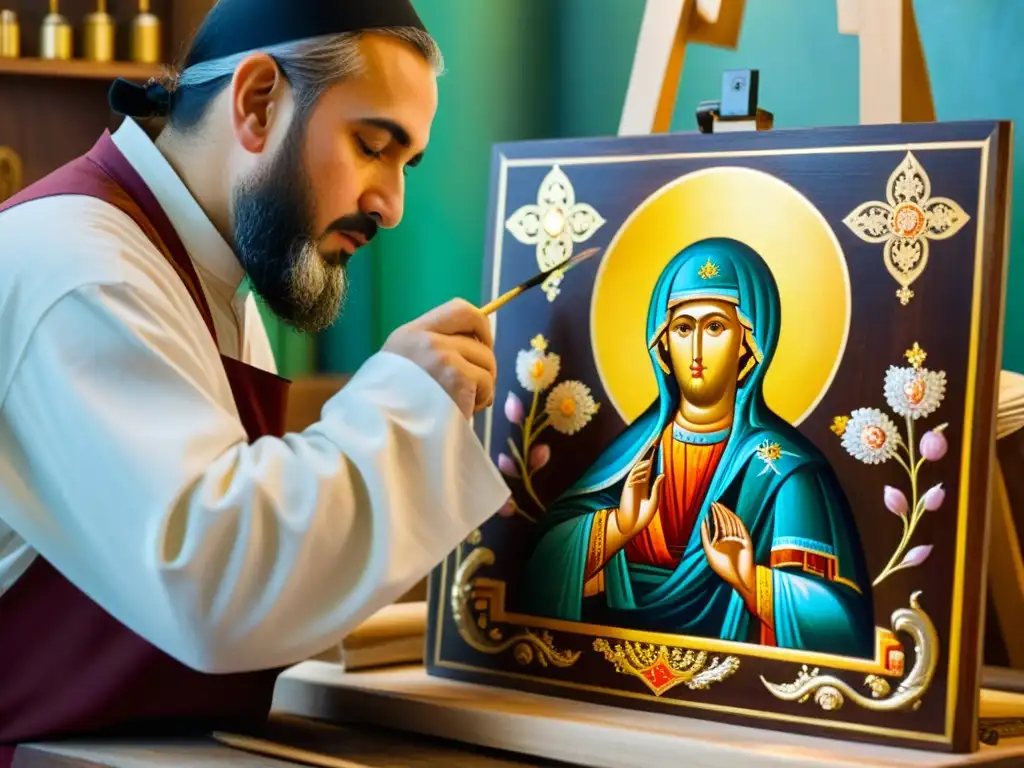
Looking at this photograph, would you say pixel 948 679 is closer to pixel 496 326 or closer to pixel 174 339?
pixel 496 326

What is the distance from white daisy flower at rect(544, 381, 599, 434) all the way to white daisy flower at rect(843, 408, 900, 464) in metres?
0.26

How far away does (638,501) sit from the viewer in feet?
4.34

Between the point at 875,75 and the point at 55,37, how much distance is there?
68.8 inches

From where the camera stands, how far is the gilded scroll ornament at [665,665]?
1.26 m

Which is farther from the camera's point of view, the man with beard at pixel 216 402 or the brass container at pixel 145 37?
the brass container at pixel 145 37

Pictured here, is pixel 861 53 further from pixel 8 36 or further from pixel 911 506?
pixel 8 36

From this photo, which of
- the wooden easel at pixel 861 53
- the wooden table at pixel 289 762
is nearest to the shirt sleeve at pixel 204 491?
the wooden table at pixel 289 762

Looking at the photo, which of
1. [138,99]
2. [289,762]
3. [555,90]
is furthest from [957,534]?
[555,90]

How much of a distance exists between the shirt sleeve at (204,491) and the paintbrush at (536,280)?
19 cm

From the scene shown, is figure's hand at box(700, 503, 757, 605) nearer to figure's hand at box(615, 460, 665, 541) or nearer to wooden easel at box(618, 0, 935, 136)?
figure's hand at box(615, 460, 665, 541)

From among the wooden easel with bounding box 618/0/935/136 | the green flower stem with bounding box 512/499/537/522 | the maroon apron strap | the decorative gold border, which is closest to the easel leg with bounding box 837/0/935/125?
the wooden easel with bounding box 618/0/935/136

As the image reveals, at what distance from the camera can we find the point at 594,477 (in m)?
1.36

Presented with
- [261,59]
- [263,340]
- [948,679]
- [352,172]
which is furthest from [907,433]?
[263,340]

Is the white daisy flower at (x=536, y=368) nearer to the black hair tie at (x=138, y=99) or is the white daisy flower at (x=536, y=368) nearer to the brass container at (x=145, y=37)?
the black hair tie at (x=138, y=99)
